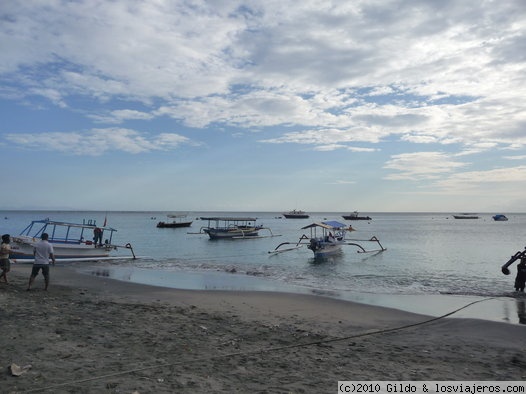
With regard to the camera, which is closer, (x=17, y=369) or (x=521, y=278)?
(x=17, y=369)

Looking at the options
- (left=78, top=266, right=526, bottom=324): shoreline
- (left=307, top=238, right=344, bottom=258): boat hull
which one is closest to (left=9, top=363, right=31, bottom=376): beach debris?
(left=78, top=266, right=526, bottom=324): shoreline

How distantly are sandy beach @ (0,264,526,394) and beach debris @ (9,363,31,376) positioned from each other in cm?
4

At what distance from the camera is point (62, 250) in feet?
100

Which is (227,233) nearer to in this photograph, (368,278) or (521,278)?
(368,278)

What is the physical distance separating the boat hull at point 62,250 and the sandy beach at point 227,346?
1433 centimetres

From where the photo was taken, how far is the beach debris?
604 cm

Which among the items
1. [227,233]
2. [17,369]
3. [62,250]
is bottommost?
[62,250]

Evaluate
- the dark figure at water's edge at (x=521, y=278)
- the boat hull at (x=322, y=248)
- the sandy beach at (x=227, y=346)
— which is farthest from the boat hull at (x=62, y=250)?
the dark figure at water's edge at (x=521, y=278)

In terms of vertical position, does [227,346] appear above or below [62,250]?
above

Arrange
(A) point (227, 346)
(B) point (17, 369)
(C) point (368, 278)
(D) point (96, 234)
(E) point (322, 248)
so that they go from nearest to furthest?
1. (B) point (17, 369)
2. (A) point (227, 346)
3. (C) point (368, 278)
4. (D) point (96, 234)
5. (E) point (322, 248)

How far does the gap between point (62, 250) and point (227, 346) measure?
86.1 feet

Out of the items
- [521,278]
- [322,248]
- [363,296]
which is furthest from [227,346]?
[322,248]

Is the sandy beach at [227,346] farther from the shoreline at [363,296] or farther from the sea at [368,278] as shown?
the sea at [368,278]

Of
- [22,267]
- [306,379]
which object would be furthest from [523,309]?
[22,267]
